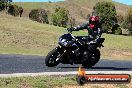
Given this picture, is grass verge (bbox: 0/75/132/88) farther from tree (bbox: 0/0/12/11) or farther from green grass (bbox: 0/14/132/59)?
tree (bbox: 0/0/12/11)

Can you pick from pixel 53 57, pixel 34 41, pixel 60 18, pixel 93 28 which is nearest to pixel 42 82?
pixel 53 57

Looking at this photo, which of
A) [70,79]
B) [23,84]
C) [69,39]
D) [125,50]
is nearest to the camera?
[23,84]

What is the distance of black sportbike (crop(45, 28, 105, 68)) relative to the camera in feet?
49.8

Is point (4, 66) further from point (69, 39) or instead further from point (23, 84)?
point (23, 84)

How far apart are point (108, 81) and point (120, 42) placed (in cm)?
5149

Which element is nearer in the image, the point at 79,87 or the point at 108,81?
the point at 108,81

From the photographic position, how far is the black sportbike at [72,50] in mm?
15188

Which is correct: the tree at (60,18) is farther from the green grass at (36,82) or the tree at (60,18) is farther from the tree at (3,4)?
the green grass at (36,82)

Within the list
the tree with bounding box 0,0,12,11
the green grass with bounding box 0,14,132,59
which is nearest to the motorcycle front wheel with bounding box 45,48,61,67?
the green grass with bounding box 0,14,132,59

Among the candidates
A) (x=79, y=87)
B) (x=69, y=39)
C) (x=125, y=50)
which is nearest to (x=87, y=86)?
(x=79, y=87)

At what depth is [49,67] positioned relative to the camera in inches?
616

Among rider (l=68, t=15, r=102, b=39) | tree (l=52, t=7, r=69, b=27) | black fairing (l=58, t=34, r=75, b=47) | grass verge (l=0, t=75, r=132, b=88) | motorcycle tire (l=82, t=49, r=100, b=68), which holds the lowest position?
tree (l=52, t=7, r=69, b=27)

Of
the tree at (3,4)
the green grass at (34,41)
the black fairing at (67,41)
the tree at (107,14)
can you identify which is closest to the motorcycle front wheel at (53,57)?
the black fairing at (67,41)

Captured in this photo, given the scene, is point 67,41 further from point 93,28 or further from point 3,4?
point 3,4
